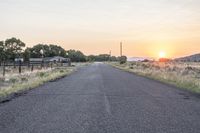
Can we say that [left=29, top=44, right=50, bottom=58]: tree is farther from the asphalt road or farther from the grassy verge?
the asphalt road

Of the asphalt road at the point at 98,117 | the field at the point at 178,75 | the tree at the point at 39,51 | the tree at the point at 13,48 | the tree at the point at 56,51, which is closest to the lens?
the asphalt road at the point at 98,117

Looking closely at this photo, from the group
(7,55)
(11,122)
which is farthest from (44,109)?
(7,55)

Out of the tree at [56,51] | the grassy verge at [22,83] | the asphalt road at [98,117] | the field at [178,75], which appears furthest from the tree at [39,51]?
the asphalt road at [98,117]

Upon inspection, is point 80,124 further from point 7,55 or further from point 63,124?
point 7,55

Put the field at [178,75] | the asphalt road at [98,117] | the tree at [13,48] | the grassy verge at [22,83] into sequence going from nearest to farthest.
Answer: the asphalt road at [98,117] < the grassy verge at [22,83] < the field at [178,75] < the tree at [13,48]

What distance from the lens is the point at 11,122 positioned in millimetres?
9297

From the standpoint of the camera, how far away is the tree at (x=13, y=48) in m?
133

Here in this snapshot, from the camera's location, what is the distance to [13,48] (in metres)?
138

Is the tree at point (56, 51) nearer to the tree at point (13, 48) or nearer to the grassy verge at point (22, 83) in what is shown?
the tree at point (13, 48)

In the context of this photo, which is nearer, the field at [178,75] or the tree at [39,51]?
the field at [178,75]

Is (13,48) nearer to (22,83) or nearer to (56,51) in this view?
(56,51)

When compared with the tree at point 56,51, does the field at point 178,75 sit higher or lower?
lower

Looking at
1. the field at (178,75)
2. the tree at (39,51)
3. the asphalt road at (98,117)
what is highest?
the tree at (39,51)

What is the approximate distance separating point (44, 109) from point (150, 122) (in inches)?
153
